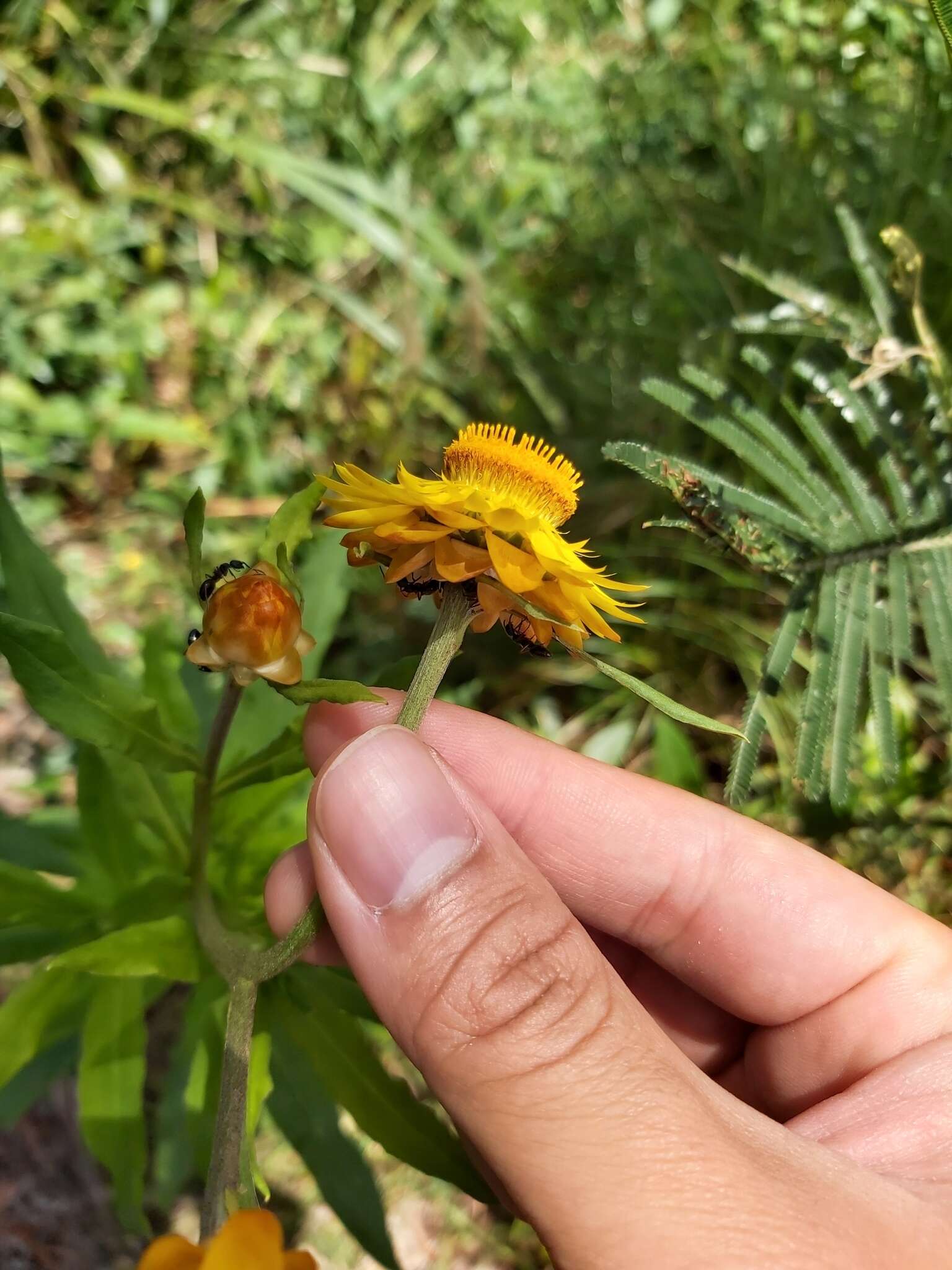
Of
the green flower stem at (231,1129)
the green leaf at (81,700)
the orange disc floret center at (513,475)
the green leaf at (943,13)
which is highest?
the green leaf at (943,13)

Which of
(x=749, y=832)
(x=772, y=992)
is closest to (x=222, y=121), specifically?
(x=749, y=832)

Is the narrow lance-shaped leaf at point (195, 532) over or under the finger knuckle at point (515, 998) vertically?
over

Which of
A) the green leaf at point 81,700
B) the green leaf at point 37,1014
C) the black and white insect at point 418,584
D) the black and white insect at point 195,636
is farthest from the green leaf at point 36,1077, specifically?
the black and white insect at point 418,584

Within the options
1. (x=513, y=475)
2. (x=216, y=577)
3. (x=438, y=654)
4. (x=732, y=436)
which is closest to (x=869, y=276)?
(x=732, y=436)

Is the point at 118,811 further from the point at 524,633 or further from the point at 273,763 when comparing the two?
the point at 524,633

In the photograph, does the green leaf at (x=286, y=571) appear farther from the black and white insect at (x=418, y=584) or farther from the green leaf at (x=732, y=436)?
the green leaf at (x=732, y=436)

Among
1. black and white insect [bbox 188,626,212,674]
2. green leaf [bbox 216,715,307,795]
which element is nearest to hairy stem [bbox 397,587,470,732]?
black and white insect [bbox 188,626,212,674]

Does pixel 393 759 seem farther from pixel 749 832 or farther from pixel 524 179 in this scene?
pixel 524 179
